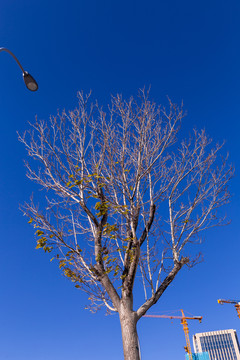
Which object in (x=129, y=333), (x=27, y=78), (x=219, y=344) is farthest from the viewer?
(x=219, y=344)

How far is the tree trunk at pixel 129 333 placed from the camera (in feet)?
12.9

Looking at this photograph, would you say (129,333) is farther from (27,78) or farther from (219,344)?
(219,344)

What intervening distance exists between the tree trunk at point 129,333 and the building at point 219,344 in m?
167

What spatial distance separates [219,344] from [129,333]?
176032 mm

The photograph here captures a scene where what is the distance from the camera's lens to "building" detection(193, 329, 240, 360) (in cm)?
14350

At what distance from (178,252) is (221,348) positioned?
17471cm

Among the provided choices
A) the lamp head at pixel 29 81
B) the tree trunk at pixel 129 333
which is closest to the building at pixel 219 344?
the tree trunk at pixel 129 333

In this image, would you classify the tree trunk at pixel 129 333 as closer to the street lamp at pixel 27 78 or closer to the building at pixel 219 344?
the street lamp at pixel 27 78

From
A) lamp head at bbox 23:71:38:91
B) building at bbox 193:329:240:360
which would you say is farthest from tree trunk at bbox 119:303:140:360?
building at bbox 193:329:240:360

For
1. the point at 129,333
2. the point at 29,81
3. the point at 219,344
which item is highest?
the point at 29,81

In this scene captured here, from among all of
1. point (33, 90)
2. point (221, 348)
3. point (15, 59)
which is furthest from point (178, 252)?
point (221, 348)

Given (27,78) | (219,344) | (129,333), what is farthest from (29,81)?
(219,344)

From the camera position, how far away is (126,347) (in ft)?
13.1

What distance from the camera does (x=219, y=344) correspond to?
14862 centimetres
